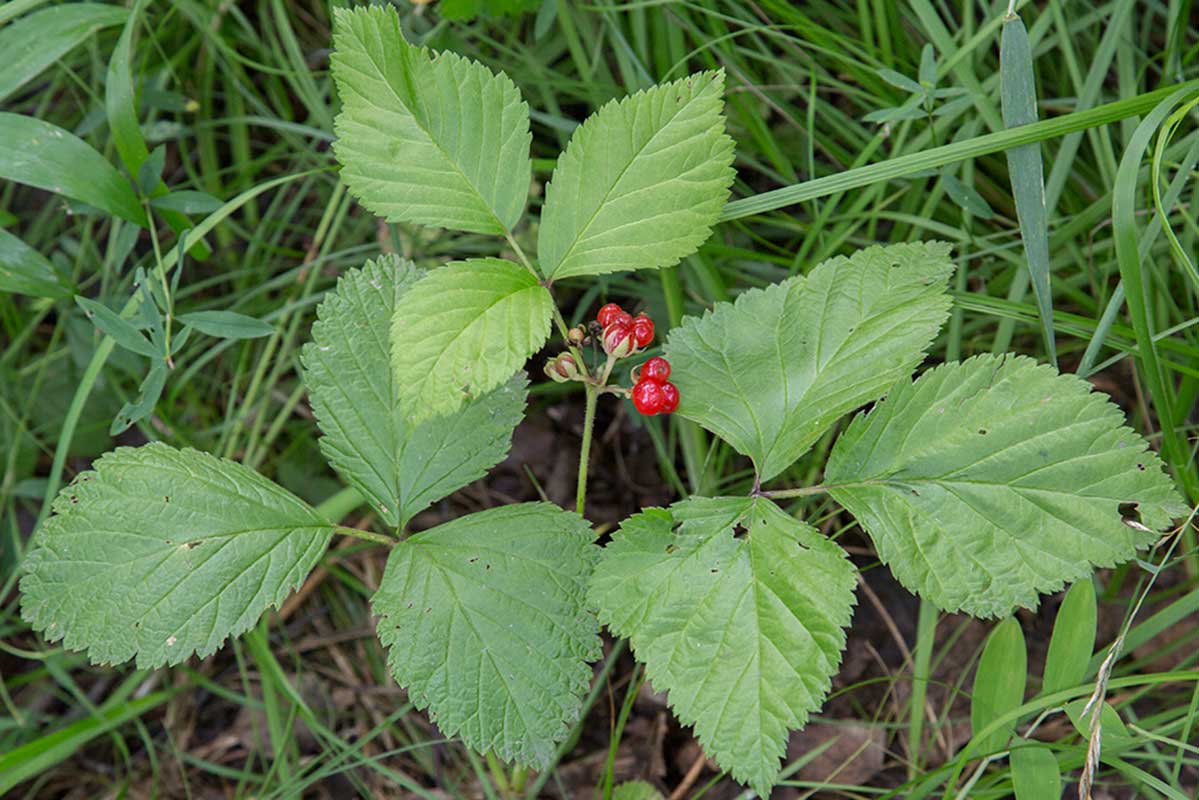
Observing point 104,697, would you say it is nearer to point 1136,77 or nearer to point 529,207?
point 529,207

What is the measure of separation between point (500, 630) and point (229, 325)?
888 mm

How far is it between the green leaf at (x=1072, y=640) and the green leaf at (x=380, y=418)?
0.99 meters

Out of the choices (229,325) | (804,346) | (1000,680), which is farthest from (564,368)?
(1000,680)

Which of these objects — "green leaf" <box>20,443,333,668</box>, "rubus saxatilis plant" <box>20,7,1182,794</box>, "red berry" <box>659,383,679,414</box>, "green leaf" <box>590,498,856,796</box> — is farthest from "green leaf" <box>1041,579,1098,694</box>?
"green leaf" <box>20,443,333,668</box>

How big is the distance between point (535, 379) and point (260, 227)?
83cm

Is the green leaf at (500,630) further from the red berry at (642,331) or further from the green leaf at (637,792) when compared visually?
the green leaf at (637,792)

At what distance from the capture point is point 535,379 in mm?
2566

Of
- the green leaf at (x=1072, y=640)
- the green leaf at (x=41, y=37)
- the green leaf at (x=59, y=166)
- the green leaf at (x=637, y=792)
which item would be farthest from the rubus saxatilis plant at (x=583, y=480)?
the green leaf at (x=41, y=37)

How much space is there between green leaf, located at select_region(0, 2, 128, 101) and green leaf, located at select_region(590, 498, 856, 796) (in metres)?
1.60

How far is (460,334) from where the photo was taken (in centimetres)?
148

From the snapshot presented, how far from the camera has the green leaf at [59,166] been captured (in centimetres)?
208

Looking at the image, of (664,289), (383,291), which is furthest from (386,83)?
(664,289)

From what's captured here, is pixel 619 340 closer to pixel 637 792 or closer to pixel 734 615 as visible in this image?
pixel 734 615

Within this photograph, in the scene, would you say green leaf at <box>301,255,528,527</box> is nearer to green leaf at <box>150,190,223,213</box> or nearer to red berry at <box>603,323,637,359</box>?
red berry at <box>603,323,637,359</box>
